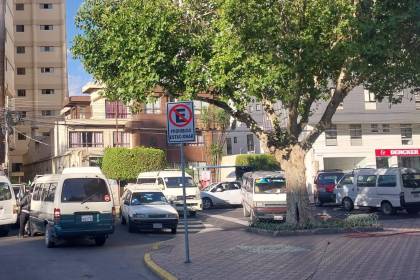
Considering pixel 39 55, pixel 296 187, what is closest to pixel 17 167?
pixel 39 55

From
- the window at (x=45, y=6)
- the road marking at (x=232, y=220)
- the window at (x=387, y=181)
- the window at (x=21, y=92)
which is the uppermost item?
the window at (x=45, y=6)

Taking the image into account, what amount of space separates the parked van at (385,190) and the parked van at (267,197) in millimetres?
4854

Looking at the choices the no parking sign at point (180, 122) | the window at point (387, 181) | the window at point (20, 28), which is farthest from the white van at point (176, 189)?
the window at point (20, 28)

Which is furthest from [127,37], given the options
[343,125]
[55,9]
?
[55,9]

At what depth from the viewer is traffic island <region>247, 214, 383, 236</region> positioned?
17.6m

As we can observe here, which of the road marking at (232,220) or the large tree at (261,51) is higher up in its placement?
the large tree at (261,51)

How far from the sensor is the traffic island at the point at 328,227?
17625mm

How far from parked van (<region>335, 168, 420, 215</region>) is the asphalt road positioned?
29.7 ft

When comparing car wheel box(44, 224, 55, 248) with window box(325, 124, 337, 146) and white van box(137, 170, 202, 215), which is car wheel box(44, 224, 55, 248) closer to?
white van box(137, 170, 202, 215)

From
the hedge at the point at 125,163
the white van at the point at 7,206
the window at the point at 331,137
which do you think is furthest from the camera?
the window at the point at 331,137

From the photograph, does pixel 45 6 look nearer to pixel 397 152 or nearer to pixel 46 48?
pixel 46 48

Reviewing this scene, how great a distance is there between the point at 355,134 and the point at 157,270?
123 ft

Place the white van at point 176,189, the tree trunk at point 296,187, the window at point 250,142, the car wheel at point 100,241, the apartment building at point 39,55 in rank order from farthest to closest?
the apartment building at point 39,55, the window at point 250,142, the white van at point 176,189, the tree trunk at point 296,187, the car wheel at point 100,241

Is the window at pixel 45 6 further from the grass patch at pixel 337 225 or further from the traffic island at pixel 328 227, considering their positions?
the grass patch at pixel 337 225
